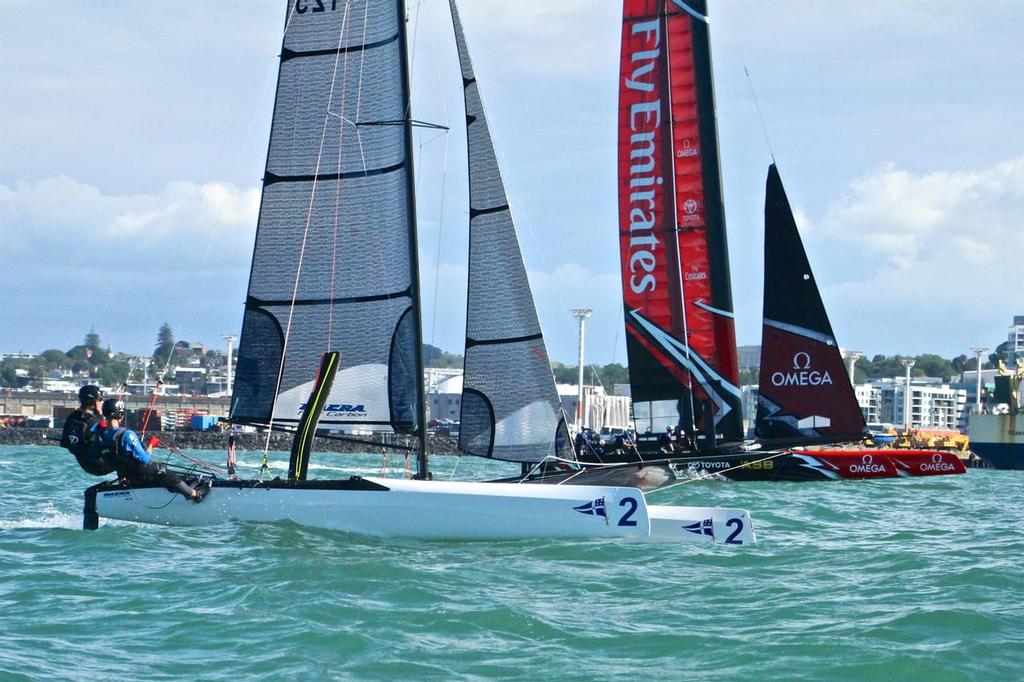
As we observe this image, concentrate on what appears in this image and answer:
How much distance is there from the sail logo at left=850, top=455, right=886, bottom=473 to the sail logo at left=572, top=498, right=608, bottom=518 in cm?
1317

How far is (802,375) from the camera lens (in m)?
24.9

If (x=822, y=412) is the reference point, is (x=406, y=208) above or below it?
above

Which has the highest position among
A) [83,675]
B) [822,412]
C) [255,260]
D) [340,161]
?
[340,161]

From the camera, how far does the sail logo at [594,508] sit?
1255cm

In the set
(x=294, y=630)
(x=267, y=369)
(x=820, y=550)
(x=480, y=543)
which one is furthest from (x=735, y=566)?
(x=267, y=369)

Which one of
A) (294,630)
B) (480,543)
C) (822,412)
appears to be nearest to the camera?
(294,630)

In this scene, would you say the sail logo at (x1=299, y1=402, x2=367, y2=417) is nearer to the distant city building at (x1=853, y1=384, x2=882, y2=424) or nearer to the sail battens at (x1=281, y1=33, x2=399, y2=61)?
Answer: the sail battens at (x1=281, y1=33, x2=399, y2=61)

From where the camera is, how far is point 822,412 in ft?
81.4

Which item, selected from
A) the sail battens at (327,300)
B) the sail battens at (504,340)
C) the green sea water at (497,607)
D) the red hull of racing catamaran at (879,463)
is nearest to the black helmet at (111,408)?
the green sea water at (497,607)

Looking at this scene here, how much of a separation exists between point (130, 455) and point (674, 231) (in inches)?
527

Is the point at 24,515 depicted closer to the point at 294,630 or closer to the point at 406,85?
the point at 406,85

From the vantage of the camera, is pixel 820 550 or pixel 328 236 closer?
pixel 820 550

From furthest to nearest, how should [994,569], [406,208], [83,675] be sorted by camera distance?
[406,208] → [994,569] → [83,675]

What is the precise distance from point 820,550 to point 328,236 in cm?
615
